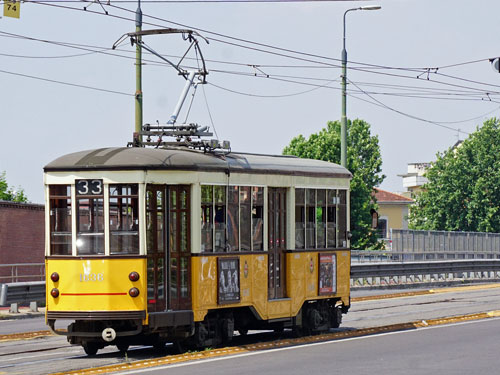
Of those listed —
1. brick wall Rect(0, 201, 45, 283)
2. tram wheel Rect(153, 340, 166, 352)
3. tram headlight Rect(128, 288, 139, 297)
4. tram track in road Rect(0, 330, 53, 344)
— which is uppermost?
brick wall Rect(0, 201, 45, 283)

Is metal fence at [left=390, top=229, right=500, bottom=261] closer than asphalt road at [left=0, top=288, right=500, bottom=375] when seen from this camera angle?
No

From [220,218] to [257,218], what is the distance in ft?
3.33

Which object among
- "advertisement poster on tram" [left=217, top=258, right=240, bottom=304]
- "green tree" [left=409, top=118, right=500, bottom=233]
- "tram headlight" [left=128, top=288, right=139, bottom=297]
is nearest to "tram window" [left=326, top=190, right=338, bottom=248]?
"advertisement poster on tram" [left=217, top=258, right=240, bottom=304]

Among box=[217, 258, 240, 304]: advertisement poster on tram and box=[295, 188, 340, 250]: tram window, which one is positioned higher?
box=[295, 188, 340, 250]: tram window

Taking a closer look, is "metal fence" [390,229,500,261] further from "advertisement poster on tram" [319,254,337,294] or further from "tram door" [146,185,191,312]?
"tram door" [146,185,191,312]

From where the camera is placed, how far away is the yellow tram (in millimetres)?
16109

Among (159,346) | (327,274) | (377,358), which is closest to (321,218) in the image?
(327,274)

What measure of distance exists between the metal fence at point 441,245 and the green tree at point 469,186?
2652cm

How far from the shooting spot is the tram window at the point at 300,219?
19.3 meters

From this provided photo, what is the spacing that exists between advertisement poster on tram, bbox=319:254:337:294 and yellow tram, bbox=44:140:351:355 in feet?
5.00

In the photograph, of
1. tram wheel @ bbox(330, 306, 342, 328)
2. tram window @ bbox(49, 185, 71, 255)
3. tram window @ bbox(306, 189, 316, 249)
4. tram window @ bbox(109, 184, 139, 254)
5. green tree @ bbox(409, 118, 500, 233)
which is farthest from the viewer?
green tree @ bbox(409, 118, 500, 233)

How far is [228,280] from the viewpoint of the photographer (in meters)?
17.5

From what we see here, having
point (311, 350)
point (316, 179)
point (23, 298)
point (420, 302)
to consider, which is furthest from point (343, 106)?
point (311, 350)

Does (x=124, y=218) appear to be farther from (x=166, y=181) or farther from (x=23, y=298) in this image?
(x=23, y=298)
